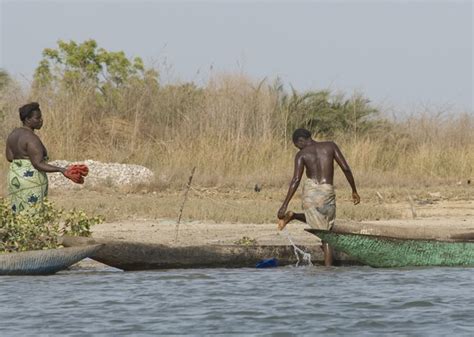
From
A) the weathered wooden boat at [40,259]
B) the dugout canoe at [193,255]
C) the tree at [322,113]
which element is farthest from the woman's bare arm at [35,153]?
the tree at [322,113]

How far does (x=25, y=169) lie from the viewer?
11477 millimetres

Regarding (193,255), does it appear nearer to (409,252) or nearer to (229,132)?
(409,252)

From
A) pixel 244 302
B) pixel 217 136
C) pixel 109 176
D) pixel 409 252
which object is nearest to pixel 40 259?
pixel 244 302

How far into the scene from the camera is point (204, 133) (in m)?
20.7

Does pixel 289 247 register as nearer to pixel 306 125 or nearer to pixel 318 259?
pixel 318 259

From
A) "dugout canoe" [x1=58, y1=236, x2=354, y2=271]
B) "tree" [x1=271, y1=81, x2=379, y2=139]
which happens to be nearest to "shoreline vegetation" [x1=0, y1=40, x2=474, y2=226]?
"tree" [x1=271, y1=81, x2=379, y2=139]

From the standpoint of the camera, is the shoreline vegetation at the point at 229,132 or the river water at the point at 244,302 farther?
the shoreline vegetation at the point at 229,132

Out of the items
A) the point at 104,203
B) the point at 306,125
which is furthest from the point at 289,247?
the point at 306,125

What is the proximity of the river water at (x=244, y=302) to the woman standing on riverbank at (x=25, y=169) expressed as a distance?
2.41 ft

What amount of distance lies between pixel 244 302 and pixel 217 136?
32.2 feet

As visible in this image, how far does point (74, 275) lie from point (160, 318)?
2037mm

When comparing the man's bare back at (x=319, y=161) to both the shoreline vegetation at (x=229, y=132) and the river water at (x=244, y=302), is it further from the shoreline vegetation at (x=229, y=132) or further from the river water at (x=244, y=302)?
the shoreline vegetation at (x=229, y=132)

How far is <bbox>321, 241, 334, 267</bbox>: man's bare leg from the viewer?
473 inches

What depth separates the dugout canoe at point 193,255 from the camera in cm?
1175
